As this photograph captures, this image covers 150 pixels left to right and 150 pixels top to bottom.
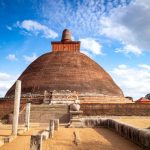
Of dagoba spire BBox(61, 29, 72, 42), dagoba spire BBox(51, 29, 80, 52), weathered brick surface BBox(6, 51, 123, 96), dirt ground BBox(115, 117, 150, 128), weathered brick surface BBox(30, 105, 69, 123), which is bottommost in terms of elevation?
dirt ground BBox(115, 117, 150, 128)

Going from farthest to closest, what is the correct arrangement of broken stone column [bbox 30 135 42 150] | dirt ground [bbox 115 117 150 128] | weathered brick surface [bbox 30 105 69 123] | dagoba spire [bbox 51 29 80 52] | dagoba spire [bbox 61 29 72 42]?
dagoba spire [bbox 61 29 72 42] → dagoba spire [bbox 51 29 80 52] → weathered brick surface [bbox 30 105 69 123] → dirt ground [bbox 115 117 150 128] → broken stone column [bbox 30 135 42 150]

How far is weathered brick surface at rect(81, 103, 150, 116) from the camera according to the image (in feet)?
75.8

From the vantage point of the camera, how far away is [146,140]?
7262 millimetres

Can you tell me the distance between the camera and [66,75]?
3272cm

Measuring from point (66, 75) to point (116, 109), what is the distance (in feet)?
36.8

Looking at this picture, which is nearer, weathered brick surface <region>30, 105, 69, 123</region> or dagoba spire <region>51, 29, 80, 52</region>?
weathered brick surface <region>30, 105, 69, 123</region>

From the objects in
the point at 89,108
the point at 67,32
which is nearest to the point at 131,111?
the point at 89,108

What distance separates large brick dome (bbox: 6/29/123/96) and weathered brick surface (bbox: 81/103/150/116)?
7273 millimetres

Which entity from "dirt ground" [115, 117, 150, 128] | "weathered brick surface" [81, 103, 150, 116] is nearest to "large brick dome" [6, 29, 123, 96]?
"weathered brick surface" [81, 103, 150, 116]

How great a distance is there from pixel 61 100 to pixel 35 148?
21.4 meters

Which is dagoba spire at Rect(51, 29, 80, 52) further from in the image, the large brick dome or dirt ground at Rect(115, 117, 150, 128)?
dirt ground at Rect(115, 117, 150, 128)

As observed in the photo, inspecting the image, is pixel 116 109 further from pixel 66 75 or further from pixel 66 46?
pixel 66 46

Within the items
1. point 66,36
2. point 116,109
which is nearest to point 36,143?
point 116,109

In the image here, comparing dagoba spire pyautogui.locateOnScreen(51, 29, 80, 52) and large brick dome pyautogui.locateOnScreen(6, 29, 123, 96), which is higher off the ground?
dagoba spire pyautogui.locateOnScreen(51, 29, 80, 52)
